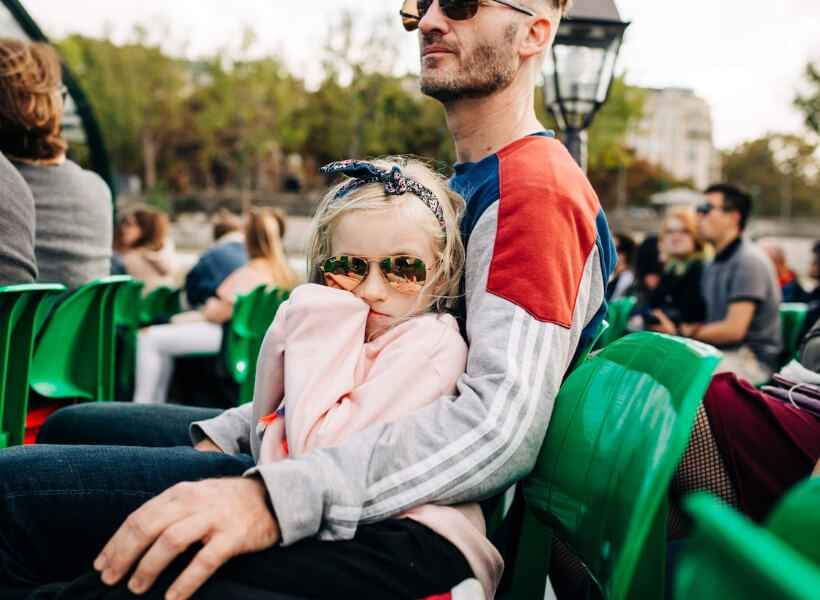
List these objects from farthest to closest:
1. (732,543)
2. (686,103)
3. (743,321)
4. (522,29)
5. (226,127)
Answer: (686,103) < (226,127) < (743,321) < (522,29) < (732,543)

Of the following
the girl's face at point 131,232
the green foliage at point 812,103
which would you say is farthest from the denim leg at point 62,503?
the green foliage at point 812,103

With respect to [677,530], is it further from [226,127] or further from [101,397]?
[226,127]

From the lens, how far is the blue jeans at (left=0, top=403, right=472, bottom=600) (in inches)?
48.3

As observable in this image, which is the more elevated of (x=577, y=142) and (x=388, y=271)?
(x=577, y=142)

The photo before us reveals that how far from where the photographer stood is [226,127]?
41125 millimetres

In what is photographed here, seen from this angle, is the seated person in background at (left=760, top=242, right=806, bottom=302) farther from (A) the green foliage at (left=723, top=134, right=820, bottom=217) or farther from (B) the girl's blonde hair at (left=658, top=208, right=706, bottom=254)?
(A) the green foliage at (left=723, top=134, right=820, bottom=217)

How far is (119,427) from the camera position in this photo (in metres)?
2.03

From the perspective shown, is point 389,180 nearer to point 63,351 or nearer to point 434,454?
point 434,454

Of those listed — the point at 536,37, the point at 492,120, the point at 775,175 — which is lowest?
the point at 775,175

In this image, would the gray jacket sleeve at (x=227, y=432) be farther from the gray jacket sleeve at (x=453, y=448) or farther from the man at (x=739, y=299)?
the man at (x=739, y=299)

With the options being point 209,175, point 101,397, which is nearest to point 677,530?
point 101,397

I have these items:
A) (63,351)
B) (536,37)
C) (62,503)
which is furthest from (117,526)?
(63,351)

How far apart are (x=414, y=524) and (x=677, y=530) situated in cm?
76

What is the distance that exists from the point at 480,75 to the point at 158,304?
5288mm
